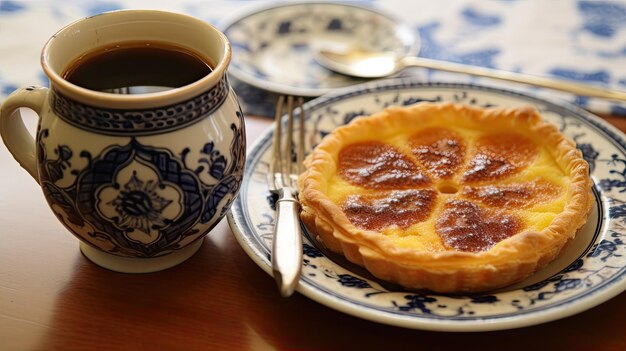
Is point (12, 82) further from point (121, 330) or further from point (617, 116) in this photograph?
point (617, 116)

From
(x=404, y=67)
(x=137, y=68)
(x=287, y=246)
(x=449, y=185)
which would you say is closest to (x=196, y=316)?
(x=287, y=246)

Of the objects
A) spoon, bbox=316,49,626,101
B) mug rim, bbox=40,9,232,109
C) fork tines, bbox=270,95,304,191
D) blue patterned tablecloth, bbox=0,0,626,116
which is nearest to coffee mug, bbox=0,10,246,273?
mug rim, bbox=40,9,232,109

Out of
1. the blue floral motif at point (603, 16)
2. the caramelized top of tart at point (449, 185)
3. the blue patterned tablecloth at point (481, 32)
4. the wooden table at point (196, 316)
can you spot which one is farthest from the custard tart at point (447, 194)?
the blue floral motif at point (603, 16)

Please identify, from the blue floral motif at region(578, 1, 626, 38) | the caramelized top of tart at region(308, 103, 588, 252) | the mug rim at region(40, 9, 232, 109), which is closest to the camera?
the mug rim at region(40, 9, 232, 109)

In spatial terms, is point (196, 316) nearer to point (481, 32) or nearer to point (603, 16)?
point (481, 32)

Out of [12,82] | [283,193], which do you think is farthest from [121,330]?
[12,82]

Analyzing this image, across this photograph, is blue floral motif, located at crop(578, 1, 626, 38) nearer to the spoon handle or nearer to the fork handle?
the spoon handle
